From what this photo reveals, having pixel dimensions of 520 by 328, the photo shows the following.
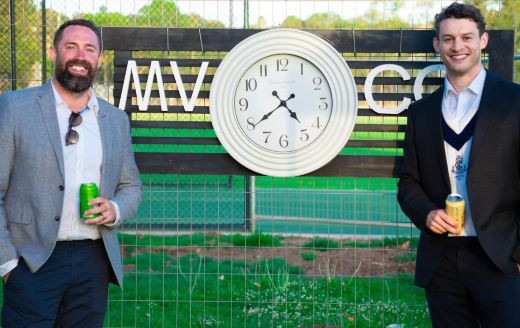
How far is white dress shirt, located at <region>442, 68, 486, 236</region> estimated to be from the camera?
4.45 m

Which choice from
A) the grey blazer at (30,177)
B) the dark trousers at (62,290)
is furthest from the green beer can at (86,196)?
the dark trousers at (62,290)

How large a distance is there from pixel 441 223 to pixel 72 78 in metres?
2.05

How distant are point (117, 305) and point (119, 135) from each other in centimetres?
333

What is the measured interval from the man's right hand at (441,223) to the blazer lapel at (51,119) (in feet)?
6.32

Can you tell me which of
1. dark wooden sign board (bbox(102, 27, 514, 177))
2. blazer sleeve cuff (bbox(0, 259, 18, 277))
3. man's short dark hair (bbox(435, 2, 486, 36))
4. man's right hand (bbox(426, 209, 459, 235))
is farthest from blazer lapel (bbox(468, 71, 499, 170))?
blazer sleeve cuff (bbox(0, 259, 18, 277))

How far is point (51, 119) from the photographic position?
14.1 ft

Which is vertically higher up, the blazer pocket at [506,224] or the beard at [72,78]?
the beard at [72,78]

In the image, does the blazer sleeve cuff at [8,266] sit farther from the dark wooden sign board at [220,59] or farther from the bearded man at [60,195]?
the dark wooden sign board at [220,59]

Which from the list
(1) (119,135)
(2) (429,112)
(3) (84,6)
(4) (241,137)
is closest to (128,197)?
(1) (119,135)

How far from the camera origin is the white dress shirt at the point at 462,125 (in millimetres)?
4446

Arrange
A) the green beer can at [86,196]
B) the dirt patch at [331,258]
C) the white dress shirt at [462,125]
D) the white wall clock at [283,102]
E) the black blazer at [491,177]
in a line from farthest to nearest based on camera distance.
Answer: the dirt patch at [331,258] < the white wall clock at [283,102] < the white dress shirt at [462,125] < the black blazer at [491,177] < the green beer can at [86,196]

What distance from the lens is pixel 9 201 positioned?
428 cm

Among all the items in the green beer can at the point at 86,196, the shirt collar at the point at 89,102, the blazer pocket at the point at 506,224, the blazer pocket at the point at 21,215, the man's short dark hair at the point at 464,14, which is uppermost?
the man's short dark hair at the point at 464,14

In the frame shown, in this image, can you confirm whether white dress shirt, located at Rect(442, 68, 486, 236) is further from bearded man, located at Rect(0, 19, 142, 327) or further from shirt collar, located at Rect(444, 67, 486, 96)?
bearded man, located at Rect(0, 19, 142, 327)
